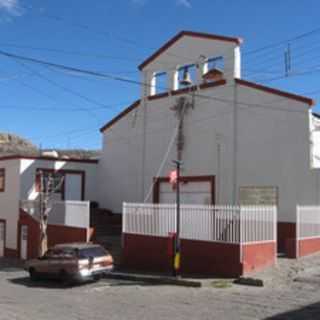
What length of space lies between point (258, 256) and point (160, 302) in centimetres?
498

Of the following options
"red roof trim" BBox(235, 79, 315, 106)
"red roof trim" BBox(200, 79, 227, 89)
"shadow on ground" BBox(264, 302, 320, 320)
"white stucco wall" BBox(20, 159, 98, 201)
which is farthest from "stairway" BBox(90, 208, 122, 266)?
"shadow on ground" BBox(264, 302, 320, 320)

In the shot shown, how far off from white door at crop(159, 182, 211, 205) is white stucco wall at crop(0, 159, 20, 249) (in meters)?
8.32

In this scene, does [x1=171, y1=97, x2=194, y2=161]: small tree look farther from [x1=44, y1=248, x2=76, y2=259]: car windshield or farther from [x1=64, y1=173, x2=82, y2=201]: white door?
[x1=44, y1=248, x2=76, y2=259]: car windshield

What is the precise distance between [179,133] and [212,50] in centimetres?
438

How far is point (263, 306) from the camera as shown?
13.2m


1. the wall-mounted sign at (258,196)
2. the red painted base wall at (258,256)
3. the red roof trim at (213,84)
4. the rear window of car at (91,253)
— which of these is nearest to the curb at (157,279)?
the rear window of car at (91,253)

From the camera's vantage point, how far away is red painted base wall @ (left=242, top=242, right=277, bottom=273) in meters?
17.7

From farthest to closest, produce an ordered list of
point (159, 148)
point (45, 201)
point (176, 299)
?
1. point (159, 148)
2. point (45, 201)
3. point (176, 299)

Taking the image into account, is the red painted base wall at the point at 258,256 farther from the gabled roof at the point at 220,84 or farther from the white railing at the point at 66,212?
the white railing at the point at 66,212

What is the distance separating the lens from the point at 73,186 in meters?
31.7

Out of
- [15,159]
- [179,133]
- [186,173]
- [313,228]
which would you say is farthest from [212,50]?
[15,159]

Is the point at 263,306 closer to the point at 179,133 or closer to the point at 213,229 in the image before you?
the point at 213,229

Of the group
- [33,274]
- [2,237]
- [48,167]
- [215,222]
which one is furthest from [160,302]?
[2,237]

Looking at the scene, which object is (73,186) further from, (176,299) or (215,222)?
(176,299)
